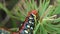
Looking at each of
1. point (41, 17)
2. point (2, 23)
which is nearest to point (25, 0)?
point (41, 17)

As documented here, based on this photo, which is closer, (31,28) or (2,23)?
(31,28)

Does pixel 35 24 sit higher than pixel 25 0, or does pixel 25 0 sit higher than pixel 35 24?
pixel 25 0

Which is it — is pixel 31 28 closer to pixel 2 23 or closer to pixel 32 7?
pixel 32 7

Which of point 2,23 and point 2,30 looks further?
point 2,23

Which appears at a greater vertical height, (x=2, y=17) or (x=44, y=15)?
(x=2, y=17)

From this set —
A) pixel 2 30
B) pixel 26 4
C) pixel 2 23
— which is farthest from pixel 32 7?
pixel 2 23

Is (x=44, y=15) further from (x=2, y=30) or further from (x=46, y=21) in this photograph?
(x=2, y=30)

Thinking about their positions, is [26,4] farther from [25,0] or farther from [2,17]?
[2,17]

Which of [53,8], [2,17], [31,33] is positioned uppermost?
[2,17]
